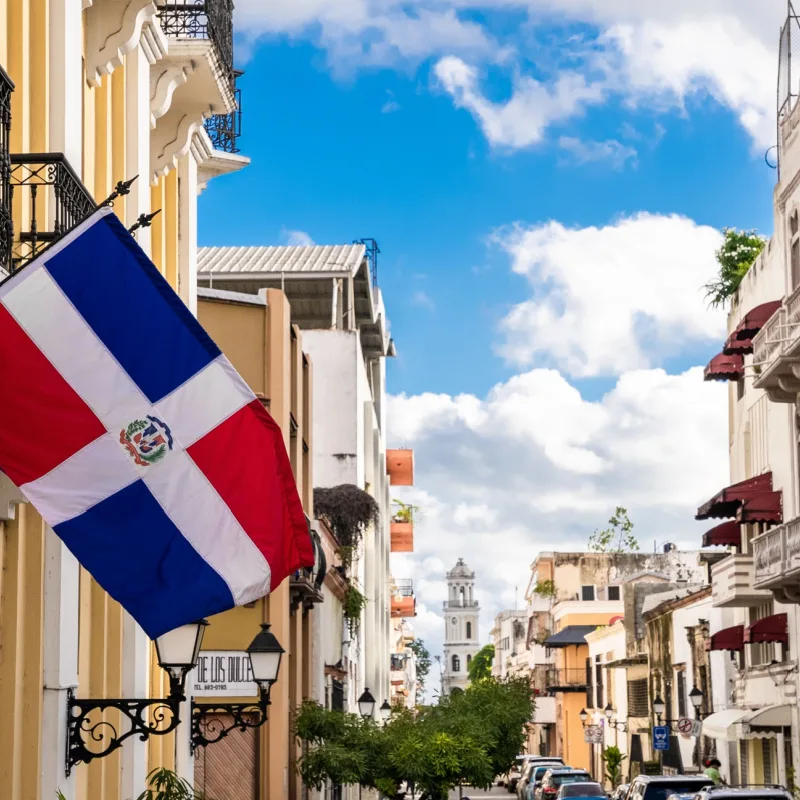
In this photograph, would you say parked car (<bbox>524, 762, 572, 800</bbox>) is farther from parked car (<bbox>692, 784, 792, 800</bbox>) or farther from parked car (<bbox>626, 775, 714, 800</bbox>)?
parked car (<bbox>692, 784, 792, 800</bbox>)

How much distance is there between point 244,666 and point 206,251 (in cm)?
3657

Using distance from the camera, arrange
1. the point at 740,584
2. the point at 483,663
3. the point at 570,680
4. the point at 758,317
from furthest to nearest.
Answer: the point at 483,663 → the point at 570,680 → the point at 740,584 → the point at 758,317

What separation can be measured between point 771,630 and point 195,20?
2145 centimetres

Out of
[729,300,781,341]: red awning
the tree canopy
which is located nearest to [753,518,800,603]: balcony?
[729,300,781,341]: red awning

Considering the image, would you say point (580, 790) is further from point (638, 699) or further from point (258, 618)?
point (638, 699)

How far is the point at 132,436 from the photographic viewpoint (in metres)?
7.70

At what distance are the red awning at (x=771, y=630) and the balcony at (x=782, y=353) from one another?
5291mm

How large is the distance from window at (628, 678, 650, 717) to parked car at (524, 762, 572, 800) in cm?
914

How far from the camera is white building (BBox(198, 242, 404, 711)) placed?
46000mm

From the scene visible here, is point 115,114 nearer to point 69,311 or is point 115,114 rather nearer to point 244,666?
point 69,311

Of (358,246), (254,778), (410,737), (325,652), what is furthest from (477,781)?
(358,246)

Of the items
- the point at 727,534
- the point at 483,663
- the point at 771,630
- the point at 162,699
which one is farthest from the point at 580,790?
the point at 483,663

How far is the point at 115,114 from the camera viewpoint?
1370 centimetres

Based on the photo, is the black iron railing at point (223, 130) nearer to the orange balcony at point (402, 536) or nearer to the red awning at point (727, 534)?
the red awning at point (727, 534)
